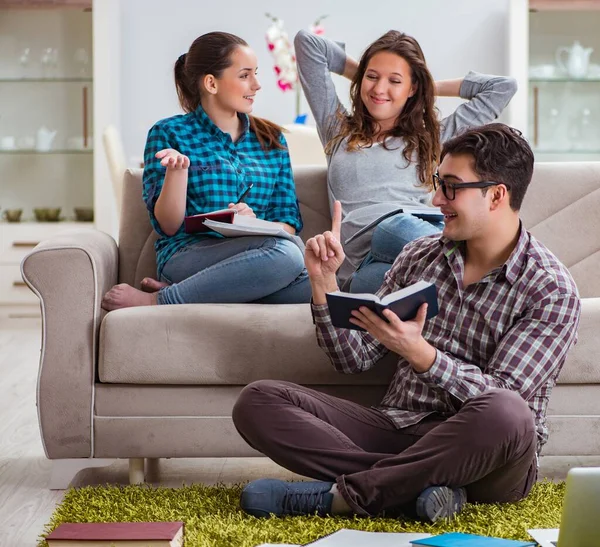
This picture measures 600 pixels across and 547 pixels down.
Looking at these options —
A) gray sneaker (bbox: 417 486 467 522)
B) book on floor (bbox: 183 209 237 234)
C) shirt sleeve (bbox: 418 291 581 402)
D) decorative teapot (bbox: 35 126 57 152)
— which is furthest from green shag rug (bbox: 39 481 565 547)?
decorative teapot (bbox: 35 126 57 152)

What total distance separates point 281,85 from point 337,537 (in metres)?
3.60

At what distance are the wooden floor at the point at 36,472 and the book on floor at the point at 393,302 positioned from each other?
27.4 inches

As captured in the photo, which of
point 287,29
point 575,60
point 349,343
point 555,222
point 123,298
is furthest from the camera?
point 287,29

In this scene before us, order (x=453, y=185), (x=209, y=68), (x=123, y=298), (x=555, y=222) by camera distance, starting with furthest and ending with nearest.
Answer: (x=555, y=222) < (x=209, y=68) < (x=123, y=298) < (x=453, y=185)

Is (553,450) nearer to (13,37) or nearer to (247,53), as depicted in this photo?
(247,53)

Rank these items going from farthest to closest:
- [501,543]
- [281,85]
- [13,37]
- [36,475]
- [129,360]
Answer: [13,37], [281,85], [36,475], [129,360], [501,543]

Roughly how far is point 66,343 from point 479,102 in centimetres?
142

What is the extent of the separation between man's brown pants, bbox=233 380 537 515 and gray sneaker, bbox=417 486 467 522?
0.05 ft

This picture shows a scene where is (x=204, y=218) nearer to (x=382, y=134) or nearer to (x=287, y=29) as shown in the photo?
(x=382, y=134)

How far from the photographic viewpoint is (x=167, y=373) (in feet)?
7.57

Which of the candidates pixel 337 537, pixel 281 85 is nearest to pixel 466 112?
pixel 337 537

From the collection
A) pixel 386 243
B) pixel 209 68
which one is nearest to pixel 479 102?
pixel 386 243

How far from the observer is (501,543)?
1599 millimetres

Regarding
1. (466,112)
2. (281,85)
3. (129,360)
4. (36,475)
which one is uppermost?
(281,85)
